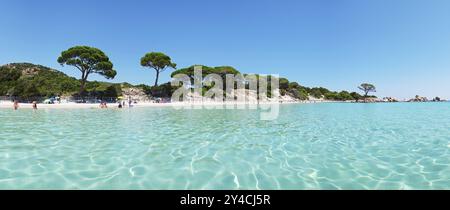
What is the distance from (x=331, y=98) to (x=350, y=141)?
118960 millimetres

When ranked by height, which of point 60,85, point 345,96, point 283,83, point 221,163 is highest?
point 283,83

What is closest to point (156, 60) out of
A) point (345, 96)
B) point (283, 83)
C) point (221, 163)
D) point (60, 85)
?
point (60, 85)

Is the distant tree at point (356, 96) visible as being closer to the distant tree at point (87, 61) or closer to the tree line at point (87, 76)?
the tree line at point (87, 76)

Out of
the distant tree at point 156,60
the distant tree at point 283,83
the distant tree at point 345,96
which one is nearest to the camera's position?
the distant tree at point 156,60

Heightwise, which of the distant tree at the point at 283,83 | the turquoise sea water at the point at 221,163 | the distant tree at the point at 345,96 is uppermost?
the distant tree at the point at 283,83

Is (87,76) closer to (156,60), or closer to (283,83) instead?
(156,60)

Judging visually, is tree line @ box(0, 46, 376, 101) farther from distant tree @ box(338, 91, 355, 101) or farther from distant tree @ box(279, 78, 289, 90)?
distant tree @ box(338, 91, 355, 101)

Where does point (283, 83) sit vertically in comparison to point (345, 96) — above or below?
above

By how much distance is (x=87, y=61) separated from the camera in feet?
154

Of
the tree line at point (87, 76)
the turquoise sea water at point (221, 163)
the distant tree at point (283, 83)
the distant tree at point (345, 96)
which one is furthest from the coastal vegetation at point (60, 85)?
the distant tree at point (345, 96)

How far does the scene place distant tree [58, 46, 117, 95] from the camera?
45938 millimetres

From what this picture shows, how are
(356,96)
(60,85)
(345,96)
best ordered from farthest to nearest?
(356,96), (345,96), (60,85)

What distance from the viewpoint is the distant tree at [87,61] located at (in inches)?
1809
